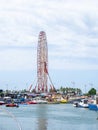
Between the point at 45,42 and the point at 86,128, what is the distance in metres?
113

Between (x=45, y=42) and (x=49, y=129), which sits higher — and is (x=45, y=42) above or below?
above

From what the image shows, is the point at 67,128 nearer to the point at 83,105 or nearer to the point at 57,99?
the point at 83,105

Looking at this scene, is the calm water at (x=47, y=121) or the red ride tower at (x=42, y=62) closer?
the calm water at (x=47, y=121)

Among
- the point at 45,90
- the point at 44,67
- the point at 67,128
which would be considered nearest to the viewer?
the point at 67,128

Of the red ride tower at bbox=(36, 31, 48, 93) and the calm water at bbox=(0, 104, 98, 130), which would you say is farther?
the red ride tower at bbox=(36, 31, 48, 93)

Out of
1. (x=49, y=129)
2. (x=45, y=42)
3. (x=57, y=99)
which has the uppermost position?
(x=45, y=42)

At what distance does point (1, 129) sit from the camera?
52.5 metres

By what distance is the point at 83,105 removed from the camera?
135000 mm

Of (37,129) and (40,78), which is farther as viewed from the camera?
(40,78)

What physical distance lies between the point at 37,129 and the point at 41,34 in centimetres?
11974

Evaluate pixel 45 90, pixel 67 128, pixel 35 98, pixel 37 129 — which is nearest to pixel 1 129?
pixel 37 129

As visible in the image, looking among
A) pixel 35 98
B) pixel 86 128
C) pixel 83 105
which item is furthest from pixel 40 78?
pixel 86 128

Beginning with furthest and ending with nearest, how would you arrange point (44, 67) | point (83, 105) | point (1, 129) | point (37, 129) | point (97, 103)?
point (44, 67)
point (83, 105)
point (97, 103)
point (37, 129)
point (1, 129)

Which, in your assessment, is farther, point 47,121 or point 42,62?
point 42,62
